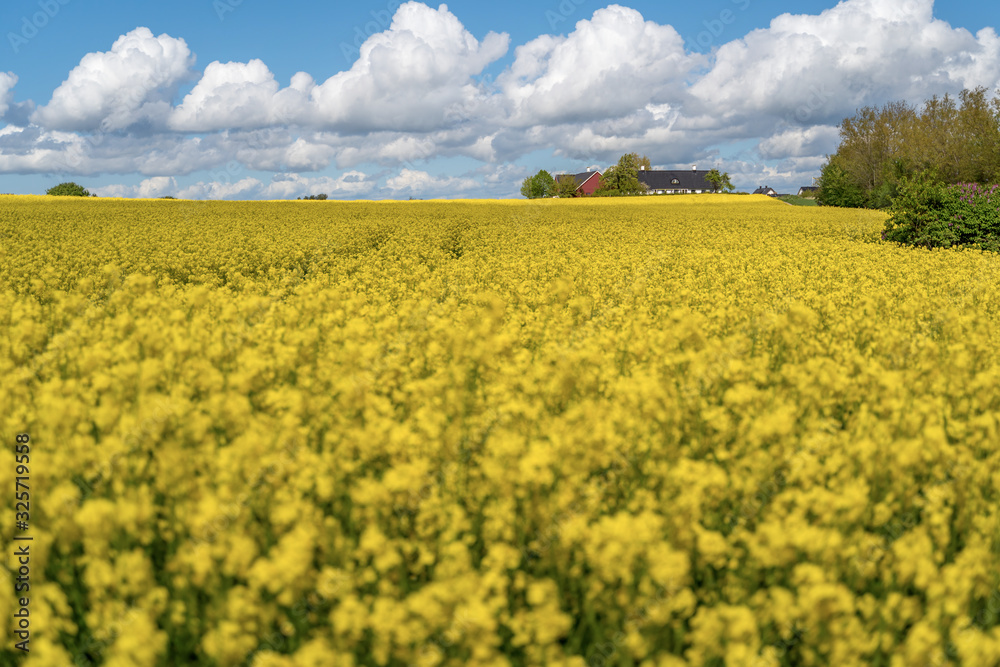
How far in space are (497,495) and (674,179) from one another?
13760cm

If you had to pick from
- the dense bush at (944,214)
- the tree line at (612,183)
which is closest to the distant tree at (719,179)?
the tree line at (612,183)

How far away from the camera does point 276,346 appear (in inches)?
235

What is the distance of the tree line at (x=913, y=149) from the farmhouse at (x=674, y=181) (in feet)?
134

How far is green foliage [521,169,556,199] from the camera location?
118 metres

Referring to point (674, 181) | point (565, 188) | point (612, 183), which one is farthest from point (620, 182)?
point (674, 181)

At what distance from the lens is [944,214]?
68.8ft

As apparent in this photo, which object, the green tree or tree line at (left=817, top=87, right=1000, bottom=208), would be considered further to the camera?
the green tree

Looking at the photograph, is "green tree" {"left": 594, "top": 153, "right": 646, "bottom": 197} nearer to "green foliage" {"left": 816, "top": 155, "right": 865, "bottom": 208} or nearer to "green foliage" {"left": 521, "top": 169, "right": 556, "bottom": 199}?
"green foliage" {"left": 521, "top": 169, "right": 556, "bottom": 199}

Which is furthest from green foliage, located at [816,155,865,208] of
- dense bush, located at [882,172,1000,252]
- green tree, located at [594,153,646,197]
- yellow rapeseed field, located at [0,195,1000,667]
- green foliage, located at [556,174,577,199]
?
yellow rapeseed field, located at [0,195,1000,667]

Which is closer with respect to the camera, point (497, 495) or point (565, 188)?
point (497, 495)

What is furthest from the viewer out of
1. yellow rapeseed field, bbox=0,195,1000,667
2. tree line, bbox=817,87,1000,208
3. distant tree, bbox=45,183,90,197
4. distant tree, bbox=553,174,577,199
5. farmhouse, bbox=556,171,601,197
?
farmhouse, bbox=556,171,601,197

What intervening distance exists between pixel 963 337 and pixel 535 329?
5.38 meters

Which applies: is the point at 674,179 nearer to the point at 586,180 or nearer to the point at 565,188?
the point at 586,180

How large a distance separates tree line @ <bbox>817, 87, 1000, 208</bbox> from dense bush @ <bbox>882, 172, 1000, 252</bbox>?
1253 inches
